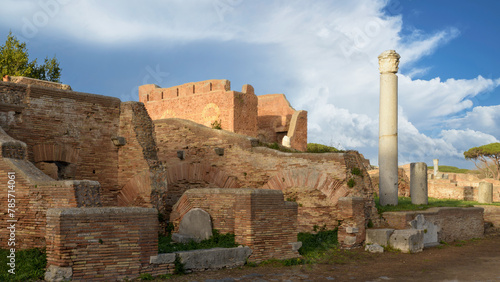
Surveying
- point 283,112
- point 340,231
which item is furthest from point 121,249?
point 283,112

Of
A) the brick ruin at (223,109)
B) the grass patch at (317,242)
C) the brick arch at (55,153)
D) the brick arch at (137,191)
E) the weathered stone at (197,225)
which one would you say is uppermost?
the brick ruin at (223,109)

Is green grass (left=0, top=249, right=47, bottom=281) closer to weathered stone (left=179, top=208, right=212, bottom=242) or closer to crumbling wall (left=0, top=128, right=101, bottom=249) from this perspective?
crumbling wall (left=0, top=128, right=101, bottom=249)

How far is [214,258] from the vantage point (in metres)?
7.90

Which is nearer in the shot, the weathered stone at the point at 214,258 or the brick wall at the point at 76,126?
the weathered stone at the point at 214,258

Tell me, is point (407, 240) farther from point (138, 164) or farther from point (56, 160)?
point (56, 160)

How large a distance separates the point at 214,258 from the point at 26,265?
2.81 metres

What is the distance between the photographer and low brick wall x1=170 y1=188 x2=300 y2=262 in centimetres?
850

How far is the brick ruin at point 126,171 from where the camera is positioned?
23.6 ft

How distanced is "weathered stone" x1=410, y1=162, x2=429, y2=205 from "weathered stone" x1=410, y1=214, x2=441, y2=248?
93.9 inches

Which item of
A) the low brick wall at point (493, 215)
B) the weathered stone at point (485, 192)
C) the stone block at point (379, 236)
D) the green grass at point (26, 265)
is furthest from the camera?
the weathered stone at point (485, 192)

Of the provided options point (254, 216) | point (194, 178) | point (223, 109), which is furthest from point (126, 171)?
point (223, 109)

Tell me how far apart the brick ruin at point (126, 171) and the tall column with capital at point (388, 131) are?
87.2 inches

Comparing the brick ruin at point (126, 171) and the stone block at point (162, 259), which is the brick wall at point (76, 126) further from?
the stone block at point (162, 259)

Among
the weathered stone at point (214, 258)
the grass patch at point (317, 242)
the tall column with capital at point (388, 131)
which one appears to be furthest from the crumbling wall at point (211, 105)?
the weathered stone at point (214, 258)
